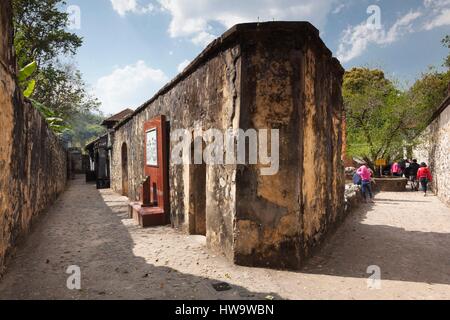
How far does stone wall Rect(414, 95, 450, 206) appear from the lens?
10.2 metres

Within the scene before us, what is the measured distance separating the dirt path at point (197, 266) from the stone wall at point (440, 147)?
433cm

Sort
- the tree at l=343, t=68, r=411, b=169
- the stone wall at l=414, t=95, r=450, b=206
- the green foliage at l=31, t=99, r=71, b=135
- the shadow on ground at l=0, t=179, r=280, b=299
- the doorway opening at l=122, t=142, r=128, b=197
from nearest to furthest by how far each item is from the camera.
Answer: the shadow on ground at l=0, t=179, r=280, b=299 < the stone wall at l=414, t=95, r=450, b=206 < the green foliage at l=31, t=99, r=71, b=135 < the doorway opening at l=122, t=142, r=128, b=197 < the tree at l=343, t=68, r=411, b=169

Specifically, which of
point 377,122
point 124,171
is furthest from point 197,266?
point 377,122

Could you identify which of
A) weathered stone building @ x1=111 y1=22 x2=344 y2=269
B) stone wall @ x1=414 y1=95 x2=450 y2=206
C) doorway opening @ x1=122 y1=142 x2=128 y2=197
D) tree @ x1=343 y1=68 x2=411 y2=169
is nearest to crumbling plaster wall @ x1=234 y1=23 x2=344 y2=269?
weathered stone building @ x1=111 y1=22 x2=344 y2=269

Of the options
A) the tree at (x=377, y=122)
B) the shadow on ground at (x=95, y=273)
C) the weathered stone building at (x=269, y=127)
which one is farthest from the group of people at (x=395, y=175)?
the shadow on ground at (x=95, y=273)

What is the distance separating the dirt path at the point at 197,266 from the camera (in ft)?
11.4

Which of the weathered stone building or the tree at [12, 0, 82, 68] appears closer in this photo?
the weathered stone building

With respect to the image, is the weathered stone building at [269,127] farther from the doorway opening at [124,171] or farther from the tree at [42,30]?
the tree at [42,30]

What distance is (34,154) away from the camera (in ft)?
23.1

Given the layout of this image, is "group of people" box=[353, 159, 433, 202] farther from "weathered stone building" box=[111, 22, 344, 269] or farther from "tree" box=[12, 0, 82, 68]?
"tree" box=[12, 0, 82, 68]

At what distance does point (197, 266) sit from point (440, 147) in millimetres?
11465

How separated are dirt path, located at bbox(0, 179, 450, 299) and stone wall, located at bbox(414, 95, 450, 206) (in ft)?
14.2
